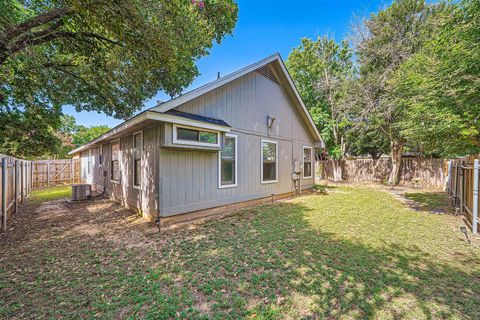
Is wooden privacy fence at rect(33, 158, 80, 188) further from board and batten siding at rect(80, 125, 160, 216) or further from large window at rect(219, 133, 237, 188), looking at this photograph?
large window at rect(219, 133, 237, 188)

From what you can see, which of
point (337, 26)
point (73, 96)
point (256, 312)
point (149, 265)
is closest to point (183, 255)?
point (149, 265)

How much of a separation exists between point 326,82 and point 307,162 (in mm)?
9156

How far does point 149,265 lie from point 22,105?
30.1 feet

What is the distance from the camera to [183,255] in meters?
3.83

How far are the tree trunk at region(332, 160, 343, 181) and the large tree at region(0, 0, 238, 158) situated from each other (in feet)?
41.4

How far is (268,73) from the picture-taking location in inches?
346

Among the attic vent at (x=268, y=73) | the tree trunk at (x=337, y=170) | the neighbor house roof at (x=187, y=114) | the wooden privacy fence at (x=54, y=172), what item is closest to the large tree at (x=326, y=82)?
the tree trunk at (x=337, y=170)

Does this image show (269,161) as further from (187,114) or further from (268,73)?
(187,114)

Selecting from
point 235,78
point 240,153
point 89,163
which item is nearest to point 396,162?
point 240,153

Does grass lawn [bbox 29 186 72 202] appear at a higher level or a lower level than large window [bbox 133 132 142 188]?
lower

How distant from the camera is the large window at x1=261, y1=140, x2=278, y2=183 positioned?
28.0ft

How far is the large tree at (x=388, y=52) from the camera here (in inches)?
508

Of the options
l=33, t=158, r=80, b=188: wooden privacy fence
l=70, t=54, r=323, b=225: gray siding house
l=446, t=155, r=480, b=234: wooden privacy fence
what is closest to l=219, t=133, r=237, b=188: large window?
l=70, t=54, r=323, b=225: gray siding house

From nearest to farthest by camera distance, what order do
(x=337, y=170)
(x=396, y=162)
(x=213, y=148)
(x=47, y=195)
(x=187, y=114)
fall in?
(x=187, y=114) < (x=213, y=148) < (x=47, y=195) < (x=396, y=162) < (x=337, y=170)
